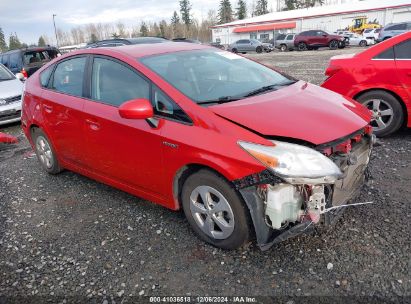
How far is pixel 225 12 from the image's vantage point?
84125mm

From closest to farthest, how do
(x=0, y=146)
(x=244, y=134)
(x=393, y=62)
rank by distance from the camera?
(x=244, y=134), (x=393, y=62), (x=0, y=146)

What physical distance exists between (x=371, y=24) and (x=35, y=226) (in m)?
42.9

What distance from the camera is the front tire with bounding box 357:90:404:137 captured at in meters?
5.18

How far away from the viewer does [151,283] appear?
275cm

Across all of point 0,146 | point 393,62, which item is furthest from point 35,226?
point 393,62

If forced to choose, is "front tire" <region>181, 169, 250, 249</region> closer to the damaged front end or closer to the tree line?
the damaged front end

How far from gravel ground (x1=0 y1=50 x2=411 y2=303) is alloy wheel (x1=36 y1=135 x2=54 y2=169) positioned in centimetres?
82

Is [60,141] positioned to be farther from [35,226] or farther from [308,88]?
[308,88]

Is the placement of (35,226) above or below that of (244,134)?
below

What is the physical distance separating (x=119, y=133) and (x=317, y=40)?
101 ft

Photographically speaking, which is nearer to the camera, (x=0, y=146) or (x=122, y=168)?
(x=122, y=168)

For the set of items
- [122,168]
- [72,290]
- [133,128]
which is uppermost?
[133,128]

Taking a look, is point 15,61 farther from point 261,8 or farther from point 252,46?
point 261,8

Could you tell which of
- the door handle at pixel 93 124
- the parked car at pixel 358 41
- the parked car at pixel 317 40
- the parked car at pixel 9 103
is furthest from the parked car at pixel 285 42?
the door handle at pixel 93 124
